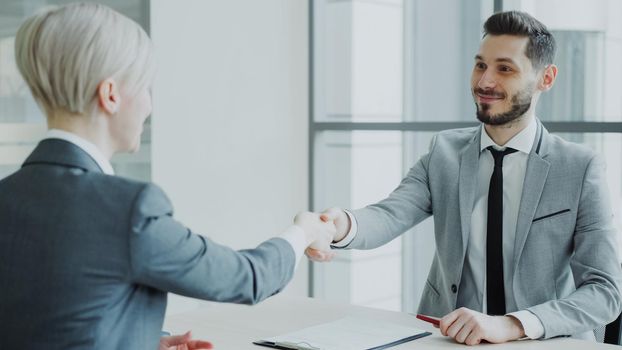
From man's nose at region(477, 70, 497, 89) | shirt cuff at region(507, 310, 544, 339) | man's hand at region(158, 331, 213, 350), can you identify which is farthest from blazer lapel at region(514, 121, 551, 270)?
man's hand at region(158, 331, 213, 350)

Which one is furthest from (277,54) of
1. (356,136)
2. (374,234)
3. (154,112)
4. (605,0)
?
(374,234)

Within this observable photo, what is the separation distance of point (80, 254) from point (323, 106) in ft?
11.7

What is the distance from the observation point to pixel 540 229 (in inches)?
97.9

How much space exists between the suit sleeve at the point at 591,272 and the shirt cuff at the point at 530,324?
1 centimetres

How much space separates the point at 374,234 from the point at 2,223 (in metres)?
1.51

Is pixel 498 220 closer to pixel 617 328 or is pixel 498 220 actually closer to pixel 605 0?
pixel 617 328

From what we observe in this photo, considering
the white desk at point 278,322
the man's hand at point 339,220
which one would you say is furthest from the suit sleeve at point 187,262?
the man's hand at point 339,220

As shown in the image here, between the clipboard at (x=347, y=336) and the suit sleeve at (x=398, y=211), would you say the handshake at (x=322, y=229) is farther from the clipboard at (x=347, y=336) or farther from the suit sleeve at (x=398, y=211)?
the clipboard at (x=347, y=336)

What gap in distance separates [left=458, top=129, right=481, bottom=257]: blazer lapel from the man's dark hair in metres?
0.30

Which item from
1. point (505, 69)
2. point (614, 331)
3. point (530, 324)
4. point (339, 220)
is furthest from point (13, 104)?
point (614, 331)

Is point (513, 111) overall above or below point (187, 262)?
above

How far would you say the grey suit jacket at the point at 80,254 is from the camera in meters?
1.37

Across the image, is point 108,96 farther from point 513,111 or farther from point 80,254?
point 513,111

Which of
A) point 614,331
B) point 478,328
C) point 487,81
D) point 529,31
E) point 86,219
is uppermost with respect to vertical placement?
point 529,31
